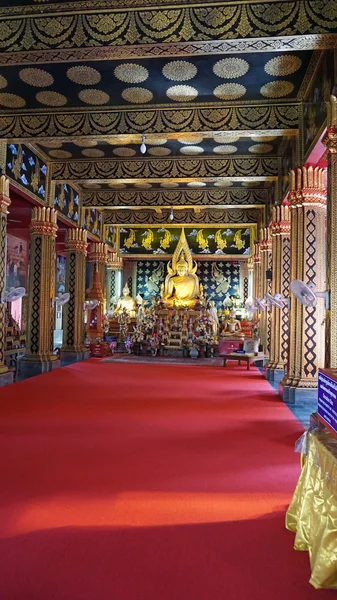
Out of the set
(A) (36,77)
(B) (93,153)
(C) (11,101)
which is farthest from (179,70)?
(B) (93,153)

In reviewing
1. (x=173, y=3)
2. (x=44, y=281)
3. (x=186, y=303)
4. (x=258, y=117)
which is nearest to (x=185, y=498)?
(x=173, y=3)

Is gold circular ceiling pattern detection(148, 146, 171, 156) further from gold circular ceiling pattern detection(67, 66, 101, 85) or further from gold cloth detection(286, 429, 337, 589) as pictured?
gold cloth detection(286, 429, 337, 589)

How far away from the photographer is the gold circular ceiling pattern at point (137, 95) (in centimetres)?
784

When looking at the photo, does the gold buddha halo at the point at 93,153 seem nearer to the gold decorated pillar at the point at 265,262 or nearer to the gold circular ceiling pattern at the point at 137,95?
the gold circular ceiling pattern at the point at 137,95

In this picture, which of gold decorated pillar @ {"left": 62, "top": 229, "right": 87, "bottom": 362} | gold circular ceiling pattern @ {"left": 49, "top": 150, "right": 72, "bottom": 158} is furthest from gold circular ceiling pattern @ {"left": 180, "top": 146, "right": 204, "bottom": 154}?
gold decorated pillar @ {"left": 62, "top": 229, "right": 87, "bottom": 362}

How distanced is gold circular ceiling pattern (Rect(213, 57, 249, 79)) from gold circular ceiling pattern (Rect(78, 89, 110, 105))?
202 cm

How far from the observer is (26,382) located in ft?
31.6

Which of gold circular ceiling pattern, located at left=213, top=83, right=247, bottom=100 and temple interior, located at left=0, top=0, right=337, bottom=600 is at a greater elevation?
gold circular ceiling pattern, located at left=213, top=83, right=247, bottom=100

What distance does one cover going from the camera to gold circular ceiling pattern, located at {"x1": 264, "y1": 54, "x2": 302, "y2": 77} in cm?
672

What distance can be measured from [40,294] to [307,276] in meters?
6.53

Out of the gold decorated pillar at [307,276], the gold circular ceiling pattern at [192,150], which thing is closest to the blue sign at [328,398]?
the gold decorated pillar at [307,276]

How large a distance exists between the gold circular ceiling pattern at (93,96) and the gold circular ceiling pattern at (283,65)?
2765 millimetres

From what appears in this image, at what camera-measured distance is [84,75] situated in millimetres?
7332

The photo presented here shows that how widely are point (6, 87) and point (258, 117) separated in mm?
4324
